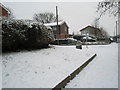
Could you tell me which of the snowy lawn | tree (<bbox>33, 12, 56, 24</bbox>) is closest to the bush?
the snowy lawn

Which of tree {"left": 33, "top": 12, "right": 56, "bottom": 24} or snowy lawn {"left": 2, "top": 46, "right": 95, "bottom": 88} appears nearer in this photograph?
snowy lawn {"left": 2, "top": 46, "right": 95, "bottom": 88}

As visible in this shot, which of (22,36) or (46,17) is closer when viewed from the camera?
(22,36)

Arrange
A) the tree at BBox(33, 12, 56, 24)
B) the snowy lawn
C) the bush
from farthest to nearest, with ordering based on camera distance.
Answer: the tree at BBox(33, 12, 56, 24) < the bush < the snowy lawn

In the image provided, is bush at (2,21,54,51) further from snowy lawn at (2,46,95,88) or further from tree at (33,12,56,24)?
tree at (33,12,56,24)

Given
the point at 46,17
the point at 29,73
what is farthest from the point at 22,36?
the point at 46,17

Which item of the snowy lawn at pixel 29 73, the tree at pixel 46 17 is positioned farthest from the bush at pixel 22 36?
the tree at pixel 46 17

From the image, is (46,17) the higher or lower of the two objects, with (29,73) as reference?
higher

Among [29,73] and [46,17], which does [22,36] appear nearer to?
[29,73]

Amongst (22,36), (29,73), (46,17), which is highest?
(46,17)

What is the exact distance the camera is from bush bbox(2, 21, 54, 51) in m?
7.62

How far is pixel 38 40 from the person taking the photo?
916cm

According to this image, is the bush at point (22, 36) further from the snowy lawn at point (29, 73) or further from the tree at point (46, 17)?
the tree at point (46, 17)

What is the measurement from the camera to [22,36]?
8.27 m

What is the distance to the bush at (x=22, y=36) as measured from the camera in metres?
7.62
